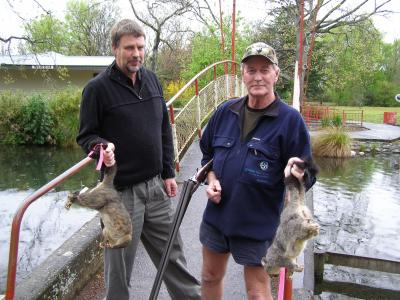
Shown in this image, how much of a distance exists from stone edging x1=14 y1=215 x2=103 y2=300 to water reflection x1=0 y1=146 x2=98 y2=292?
289cm

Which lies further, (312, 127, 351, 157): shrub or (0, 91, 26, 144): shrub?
(0, 91, 26, 144): shrub

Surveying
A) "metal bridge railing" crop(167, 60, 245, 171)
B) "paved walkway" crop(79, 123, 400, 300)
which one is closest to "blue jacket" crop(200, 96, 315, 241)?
"paved walkway" crop(79, 123, 400, 300)

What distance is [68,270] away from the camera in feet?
12.1

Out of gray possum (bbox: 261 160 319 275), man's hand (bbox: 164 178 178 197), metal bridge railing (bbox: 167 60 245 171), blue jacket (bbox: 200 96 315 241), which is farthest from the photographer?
metal bridge railing (bbox: 167 60 245 171)

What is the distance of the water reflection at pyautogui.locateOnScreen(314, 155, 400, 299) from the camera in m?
7.94

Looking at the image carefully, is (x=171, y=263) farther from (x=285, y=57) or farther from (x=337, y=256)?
(x=285, y=57)

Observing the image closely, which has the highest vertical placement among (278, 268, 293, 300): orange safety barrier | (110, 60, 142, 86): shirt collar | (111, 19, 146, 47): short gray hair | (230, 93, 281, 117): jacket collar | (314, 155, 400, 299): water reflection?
(111, 19, 146, 47): short gray hair

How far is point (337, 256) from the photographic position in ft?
21.3

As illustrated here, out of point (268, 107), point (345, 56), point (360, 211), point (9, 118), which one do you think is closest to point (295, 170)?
point (268, 107)

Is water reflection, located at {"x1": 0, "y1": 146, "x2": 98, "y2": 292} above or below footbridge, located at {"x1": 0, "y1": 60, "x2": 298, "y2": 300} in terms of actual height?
below

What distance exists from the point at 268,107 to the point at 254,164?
0.33 m

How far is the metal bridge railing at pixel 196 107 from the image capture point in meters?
7.12

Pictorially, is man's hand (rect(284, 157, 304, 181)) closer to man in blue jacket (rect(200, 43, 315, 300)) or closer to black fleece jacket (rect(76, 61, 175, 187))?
man in blue jacket (rect(200, 43, 315, 300))

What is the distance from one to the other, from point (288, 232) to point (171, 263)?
4.24ft
